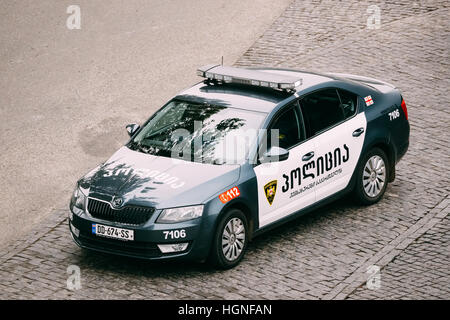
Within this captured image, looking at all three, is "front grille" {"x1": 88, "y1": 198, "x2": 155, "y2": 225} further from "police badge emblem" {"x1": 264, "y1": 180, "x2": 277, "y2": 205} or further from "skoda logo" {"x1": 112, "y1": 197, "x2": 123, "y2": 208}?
"police badge emblem" {"x1": 264, "y1": 180, "x2": 277, "y2": 205}

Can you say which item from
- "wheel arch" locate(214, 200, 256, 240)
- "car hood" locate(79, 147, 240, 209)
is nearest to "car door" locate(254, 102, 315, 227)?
"wheel arch" locate(214, 200, 256, 240)

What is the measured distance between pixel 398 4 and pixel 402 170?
23.5 ft

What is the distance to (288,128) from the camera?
32.7 ft

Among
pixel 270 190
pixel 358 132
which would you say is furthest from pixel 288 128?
pixel 358 132

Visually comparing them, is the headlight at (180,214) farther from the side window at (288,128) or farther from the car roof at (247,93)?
the car roof at (247,93)

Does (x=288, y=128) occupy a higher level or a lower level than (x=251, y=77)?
lower

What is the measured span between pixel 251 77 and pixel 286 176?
1.31m

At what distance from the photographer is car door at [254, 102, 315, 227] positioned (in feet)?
31.5

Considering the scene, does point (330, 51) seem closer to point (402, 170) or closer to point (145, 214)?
point (402, 170)

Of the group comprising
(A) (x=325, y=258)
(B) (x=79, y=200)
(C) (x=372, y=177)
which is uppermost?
(B) (x=79, y=200)

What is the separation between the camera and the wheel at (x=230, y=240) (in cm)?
912

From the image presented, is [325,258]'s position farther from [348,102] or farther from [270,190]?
[348,102]
